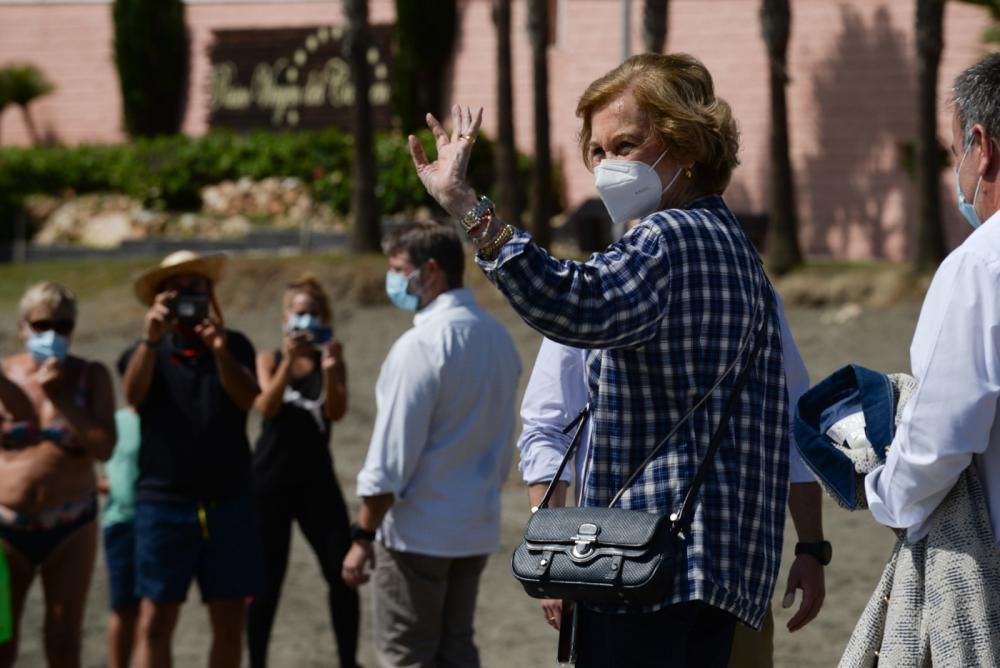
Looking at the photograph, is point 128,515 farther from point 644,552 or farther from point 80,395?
point 644,552

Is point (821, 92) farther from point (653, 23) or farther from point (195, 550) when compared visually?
point (195, 550)

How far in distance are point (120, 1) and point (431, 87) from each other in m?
6.64

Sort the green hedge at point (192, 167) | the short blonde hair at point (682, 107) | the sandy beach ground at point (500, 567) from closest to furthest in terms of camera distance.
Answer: the short blonde hair at point (682, 107)
the sandy beach ground at point (500, 567)
the green hedge at point (192, 167)

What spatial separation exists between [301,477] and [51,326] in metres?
1.37

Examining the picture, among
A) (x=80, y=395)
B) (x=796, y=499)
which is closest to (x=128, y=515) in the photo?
(x=80, y=395)

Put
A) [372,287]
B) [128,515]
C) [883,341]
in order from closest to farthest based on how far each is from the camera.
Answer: [128,515] < [883,341] < [372,287]

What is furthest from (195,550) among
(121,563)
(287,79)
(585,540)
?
(287,79)

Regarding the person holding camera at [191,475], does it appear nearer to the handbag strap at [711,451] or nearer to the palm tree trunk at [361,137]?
the handbag strap at [711,451]

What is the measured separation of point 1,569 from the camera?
6312 millimetres

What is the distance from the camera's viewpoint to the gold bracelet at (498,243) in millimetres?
3035

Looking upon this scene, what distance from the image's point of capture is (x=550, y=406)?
4109 mm

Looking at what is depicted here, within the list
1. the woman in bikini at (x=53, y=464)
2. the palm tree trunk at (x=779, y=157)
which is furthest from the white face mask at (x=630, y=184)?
the palm tree trunk at (x=779, y=157)

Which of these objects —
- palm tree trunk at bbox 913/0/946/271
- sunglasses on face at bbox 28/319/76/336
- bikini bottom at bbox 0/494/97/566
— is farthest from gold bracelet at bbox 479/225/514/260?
palm tree trunk at bbox 913/0/946/271

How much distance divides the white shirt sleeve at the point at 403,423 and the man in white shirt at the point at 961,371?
245 cm
